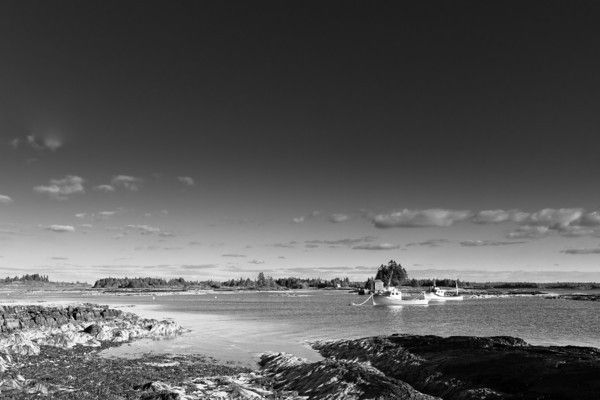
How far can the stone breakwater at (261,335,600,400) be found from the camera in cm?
2256

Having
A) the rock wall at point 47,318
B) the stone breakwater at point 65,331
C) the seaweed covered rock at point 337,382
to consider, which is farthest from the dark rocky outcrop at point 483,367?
the rock wall at point 47,318

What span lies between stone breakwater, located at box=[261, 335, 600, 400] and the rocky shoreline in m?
0.05

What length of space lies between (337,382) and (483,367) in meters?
8.17

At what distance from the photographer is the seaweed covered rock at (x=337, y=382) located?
22641 millimetres

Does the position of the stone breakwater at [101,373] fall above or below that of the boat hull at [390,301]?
below

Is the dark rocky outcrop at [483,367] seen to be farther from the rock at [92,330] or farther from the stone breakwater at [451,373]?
the rock at [92,330]

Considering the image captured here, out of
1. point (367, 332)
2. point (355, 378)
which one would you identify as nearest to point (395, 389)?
point (355, 378)

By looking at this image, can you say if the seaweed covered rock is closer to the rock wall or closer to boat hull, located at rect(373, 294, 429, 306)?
the rock wall

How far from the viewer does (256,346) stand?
4694cm

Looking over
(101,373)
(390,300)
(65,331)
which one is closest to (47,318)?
(65,331)

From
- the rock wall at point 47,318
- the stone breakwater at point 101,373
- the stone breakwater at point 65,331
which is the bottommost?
the stone breakwater at point 101,373

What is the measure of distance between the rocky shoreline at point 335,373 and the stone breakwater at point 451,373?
0.15 feet

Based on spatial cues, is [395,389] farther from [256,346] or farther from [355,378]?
[256,346]

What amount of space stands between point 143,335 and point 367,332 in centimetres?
2634
